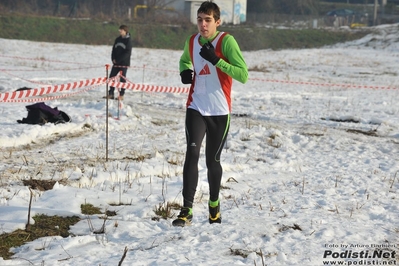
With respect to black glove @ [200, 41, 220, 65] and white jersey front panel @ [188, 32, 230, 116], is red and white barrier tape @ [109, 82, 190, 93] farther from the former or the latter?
black glove @ [200, 41, 220, 65]

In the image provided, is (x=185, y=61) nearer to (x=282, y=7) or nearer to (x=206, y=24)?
(x=206, y=24)

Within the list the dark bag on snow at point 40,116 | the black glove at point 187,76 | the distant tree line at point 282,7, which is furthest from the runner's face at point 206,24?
the distant tree line at point 282,7

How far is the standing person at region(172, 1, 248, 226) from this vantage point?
572 centimetres

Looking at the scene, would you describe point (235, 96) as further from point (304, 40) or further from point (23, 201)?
point (304, 40)

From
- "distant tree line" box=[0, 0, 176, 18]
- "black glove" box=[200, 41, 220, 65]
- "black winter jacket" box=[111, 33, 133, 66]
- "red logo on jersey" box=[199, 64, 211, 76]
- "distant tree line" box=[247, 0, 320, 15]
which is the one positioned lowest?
"black winter jacket" box=[111, 33, 133, 66]

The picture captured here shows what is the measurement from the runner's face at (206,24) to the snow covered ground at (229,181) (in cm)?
162

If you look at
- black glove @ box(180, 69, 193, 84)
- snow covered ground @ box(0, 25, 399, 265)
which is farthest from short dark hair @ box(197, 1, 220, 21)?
snow covered ground @ box(0, 25, 399, 265)

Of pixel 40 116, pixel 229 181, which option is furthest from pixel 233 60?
pixel 40 116

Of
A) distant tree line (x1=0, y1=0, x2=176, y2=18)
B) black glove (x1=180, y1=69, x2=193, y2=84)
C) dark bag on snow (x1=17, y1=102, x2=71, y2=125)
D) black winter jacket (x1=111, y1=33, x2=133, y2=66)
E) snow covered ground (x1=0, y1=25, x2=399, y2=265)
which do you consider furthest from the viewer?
distant tree line (x1=0, y1=0, x2=176, y2=18)

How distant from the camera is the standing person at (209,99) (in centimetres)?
572

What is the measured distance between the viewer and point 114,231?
216 inches

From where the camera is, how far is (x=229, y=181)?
317 inches

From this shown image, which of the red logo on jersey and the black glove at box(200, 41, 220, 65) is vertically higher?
the black glove at box(200, 41, 220, 65)

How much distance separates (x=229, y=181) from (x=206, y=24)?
110 inches
